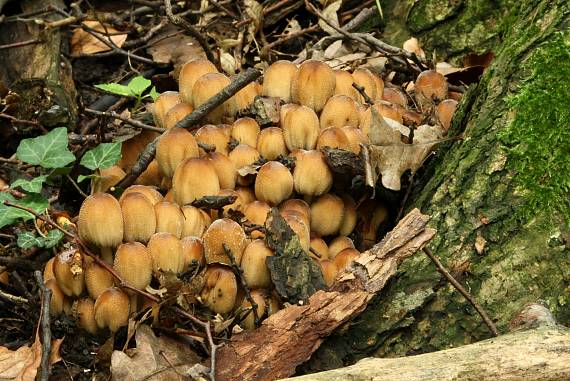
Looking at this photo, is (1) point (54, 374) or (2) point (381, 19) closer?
(1) point (54, 374)

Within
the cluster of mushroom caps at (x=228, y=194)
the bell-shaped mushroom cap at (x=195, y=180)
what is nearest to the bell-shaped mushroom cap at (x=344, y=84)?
the cluster of mushroom caps at (x=228, y=194)

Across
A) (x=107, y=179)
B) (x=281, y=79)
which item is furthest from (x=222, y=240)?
(x=281, y=79)

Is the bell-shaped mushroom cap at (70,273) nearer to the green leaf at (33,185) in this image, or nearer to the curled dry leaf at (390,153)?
the green leaf at (33,185)

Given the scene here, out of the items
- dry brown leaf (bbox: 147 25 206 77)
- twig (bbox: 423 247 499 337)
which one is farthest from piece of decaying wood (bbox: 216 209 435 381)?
dry brown leaf (bbox: 147 25 206 77)

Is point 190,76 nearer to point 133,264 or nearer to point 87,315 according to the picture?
point 133,264

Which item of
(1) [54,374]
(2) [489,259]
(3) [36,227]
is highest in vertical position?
(2) [489,259]

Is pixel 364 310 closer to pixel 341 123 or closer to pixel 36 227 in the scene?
pixel 341 123

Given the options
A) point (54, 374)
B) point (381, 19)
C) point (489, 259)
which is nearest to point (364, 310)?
point (489, 259)
